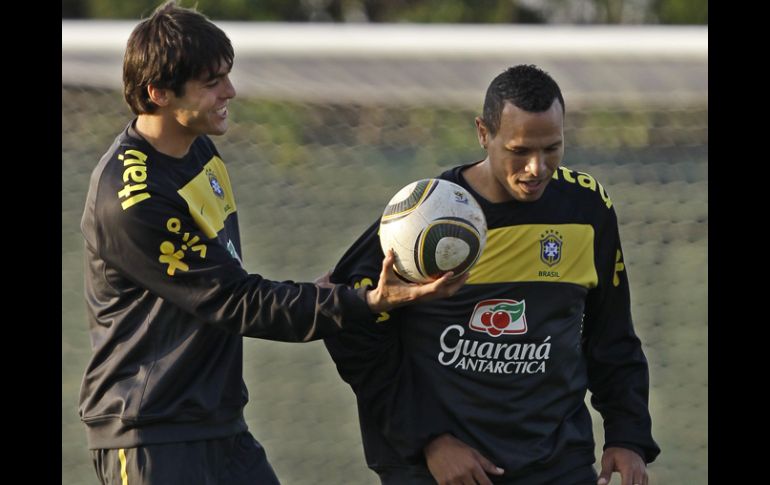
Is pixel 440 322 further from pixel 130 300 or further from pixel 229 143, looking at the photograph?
pixel 229 143

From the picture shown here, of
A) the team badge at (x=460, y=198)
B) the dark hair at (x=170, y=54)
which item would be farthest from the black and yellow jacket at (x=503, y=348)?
the dark hair at (x=170, y=54)

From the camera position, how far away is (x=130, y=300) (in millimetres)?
3947

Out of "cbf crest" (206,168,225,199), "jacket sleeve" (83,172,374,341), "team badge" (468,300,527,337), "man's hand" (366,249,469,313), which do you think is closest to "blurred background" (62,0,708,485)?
"cbf crest" (206,168,225,199)

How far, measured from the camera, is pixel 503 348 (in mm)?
4004

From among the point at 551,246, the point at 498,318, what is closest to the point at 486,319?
the point at 498,318

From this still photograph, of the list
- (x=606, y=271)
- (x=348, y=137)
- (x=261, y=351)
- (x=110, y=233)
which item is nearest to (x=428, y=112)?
(x=348, y=137)

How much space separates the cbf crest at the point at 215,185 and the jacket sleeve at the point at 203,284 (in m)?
0.30

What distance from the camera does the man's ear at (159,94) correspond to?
3912 millimetres

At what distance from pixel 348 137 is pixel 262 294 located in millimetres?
3929

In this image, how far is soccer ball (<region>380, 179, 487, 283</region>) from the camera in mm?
3688

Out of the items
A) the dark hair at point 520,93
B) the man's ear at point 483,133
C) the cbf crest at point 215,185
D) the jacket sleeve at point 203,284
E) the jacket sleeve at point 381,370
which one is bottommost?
the jacket sleeve at point 381,370

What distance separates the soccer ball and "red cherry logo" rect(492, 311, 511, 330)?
340 mm

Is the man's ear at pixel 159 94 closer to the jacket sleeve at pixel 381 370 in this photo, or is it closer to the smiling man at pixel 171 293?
the smiling man at pixel 171 293

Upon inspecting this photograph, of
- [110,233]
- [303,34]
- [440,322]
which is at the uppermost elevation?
[303,34]
